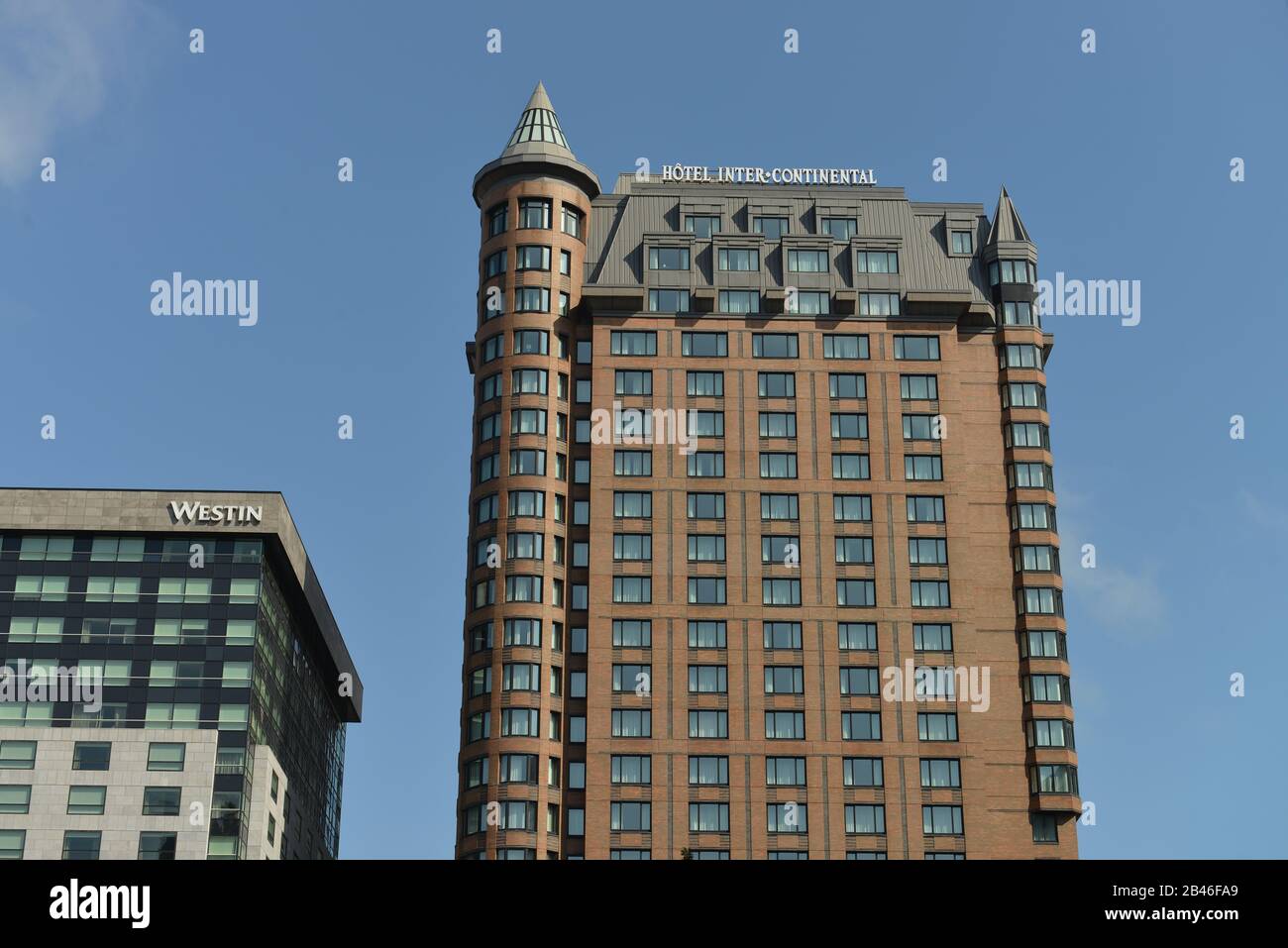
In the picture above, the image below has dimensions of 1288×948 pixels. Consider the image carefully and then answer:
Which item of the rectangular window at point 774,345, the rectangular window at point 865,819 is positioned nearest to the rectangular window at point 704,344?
the rectangular window at point 774,345

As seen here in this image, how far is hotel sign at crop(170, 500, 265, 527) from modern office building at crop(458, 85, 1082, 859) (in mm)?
19804

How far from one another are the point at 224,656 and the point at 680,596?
37938mm

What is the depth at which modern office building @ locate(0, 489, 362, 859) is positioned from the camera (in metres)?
127

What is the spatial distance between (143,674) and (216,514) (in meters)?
15.4

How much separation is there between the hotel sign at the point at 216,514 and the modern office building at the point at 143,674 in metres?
0.12

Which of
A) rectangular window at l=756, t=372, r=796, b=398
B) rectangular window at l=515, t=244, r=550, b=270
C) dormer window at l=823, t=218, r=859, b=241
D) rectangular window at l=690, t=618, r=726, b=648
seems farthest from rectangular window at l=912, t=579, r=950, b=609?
rectangular window at l=515, t=244, r=550, b=270

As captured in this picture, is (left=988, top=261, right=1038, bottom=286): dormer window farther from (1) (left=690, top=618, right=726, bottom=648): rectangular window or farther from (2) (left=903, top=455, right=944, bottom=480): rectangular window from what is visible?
(1) (left=690, top=618, right=726, bottom=648): rectangular window

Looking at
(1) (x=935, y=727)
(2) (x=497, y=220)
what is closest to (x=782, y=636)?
(1) (x=935, y=727)

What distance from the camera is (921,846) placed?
123062 millimetres

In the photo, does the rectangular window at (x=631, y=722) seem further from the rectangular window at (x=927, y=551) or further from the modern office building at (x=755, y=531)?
the rectangular window at (x=927, y=551)

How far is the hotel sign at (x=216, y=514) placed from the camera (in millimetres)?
139000

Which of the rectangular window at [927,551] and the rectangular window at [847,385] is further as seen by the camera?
the rectangular window at [847,385]

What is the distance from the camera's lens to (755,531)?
440 feet
